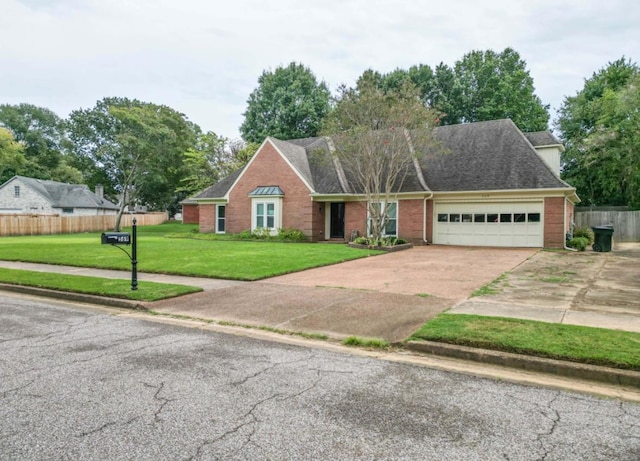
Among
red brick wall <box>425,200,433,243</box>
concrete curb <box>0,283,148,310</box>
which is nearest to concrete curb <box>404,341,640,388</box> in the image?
concrete curb <box>0,283,148,310</box>

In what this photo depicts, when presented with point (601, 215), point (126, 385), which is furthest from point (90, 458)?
point (601, 215)

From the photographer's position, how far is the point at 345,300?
8469 mm

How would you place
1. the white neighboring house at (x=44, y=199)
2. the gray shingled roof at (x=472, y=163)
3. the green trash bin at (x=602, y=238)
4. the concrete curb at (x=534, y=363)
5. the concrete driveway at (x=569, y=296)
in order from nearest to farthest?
the concrete curb at (x=534, y=363) < the concrete driveway at (x=569, y=296) < the green trash bin at (x=602, y=238) < the gray shingled roof at (x=472, y=163) < the white neighboring house at (x=44, y=199)

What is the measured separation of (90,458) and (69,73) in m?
27.1

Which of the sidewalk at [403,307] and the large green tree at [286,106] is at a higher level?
the large green tree at [286,106]

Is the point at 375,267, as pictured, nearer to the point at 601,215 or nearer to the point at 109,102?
the point at 601,215

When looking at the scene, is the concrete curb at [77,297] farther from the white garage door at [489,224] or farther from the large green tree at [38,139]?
the large green tree at [38,139]

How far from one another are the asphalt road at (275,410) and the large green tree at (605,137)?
1278 inches

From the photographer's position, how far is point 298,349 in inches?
219

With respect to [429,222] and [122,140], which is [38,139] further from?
[429,222]

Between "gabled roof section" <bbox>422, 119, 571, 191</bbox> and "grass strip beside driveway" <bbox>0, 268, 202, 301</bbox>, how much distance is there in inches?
687

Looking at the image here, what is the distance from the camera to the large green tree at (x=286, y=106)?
42.8m

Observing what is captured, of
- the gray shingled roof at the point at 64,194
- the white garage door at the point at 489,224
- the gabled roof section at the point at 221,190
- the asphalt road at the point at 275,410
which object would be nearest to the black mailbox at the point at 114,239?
the asphalt road at the point at 275,410

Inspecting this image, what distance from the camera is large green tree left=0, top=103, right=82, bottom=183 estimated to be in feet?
214
